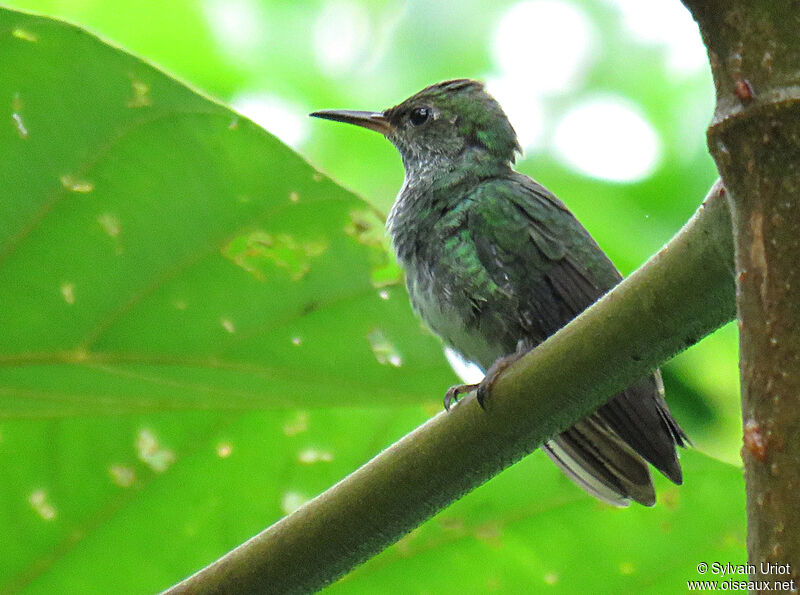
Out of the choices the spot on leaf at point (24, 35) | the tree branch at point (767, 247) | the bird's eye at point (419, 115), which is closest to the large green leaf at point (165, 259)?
the spot on leaf at point (24, 35)

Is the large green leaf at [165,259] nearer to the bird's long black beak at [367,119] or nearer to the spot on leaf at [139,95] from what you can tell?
the spot on leaf at [139,95]

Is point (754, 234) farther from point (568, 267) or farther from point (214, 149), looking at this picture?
point (568, 267)

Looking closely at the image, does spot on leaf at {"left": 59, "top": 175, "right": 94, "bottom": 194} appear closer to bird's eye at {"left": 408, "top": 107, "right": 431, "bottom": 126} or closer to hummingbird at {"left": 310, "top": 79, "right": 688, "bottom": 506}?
hummingbird at {"left": 310, "top": 79, "right": 688, "bottom": 506}

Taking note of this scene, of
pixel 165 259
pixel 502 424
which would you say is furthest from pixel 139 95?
pixel 502 424

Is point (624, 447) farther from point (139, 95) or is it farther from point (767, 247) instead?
point (767, 247)

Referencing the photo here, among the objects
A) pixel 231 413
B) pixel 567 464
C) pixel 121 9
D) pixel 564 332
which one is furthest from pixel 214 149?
pixel 121 9

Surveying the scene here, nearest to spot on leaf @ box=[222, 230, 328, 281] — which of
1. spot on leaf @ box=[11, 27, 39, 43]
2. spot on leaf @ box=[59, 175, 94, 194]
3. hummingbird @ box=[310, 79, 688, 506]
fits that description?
spot on leaf @ box=[59, 175, 94, 194]
